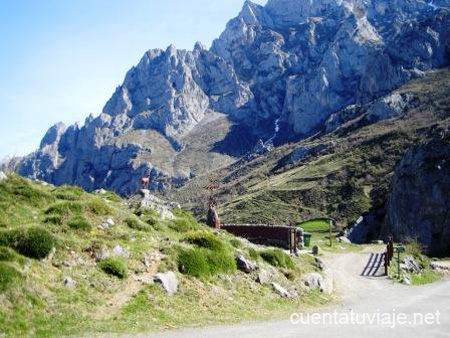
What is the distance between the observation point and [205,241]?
74.1ft

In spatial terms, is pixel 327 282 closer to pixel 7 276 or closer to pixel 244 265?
pixel 244 265

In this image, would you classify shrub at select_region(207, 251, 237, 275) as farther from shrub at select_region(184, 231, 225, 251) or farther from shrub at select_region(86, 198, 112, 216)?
shrub at select_region(86, 198, 112, 216)

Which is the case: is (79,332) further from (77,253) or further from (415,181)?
(415,181)

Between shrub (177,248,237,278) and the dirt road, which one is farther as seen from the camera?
shrub (177,248,237,278)

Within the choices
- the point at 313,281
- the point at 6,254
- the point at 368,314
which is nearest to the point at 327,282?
the point at 313,281

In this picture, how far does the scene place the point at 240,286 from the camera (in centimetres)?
2098

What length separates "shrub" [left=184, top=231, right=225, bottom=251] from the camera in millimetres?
22297

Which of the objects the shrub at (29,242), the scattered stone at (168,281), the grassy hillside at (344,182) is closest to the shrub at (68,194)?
the shrub at (29,242)

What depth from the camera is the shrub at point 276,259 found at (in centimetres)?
2533

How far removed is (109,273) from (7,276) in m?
3.88

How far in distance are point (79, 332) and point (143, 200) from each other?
61.0 feet

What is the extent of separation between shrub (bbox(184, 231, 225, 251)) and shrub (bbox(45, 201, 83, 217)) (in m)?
5.36

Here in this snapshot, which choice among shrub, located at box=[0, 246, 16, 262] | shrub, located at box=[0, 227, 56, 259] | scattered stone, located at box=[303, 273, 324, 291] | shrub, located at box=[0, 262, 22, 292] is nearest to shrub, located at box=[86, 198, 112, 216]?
shrub, located at box=[0, 227, 56, 259]

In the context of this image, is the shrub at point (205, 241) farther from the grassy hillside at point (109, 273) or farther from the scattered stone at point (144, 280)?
the scattered stone at point (144, 280)
